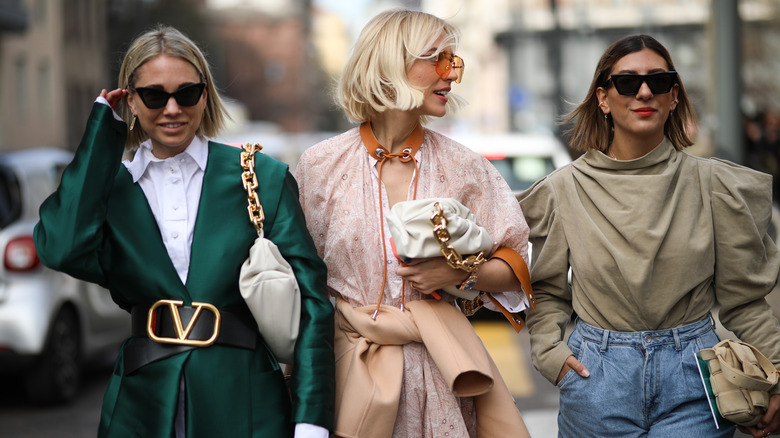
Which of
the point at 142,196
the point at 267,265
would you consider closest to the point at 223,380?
the point at 267,265

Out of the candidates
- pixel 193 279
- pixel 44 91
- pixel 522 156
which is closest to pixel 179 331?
pixel 193 279

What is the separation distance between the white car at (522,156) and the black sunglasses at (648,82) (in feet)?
18.7

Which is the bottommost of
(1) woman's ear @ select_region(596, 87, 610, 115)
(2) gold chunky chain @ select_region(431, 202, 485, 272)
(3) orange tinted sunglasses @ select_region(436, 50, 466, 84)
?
(2) gold chunky chain @ select_region(431, 202, 485, 272)

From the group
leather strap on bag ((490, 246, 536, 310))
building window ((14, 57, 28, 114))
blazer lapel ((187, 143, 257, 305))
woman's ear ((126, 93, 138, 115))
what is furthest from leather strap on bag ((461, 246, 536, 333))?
building window ((14, 57, 28, 114))

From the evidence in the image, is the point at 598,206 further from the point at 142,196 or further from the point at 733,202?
the point at 142,196

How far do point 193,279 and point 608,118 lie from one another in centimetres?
158

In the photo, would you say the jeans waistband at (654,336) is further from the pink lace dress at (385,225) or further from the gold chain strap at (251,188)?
the gold chain strap at (251,188)

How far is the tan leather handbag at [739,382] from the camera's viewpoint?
3061mm

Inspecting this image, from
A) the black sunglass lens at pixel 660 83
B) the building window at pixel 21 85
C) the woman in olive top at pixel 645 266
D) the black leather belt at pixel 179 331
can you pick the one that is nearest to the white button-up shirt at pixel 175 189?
the black leather belt at pixel 179 331

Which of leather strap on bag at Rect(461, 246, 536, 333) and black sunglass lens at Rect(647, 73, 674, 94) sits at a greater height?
black sunglass lens at Rect(647, 73, 674, 94)

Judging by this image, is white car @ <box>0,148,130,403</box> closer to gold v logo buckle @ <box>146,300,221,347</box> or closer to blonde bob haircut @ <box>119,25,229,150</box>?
blonde bob haircut @ <box>119,25,229,150</box>

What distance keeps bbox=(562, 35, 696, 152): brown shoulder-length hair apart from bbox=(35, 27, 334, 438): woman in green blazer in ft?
3.64

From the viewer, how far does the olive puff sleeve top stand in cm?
320

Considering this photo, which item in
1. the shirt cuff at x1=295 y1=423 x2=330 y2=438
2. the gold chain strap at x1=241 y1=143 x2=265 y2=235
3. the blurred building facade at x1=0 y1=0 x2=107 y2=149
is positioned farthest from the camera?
the blurred building facade at x1=0 y1=0 x2=107 y2=149
